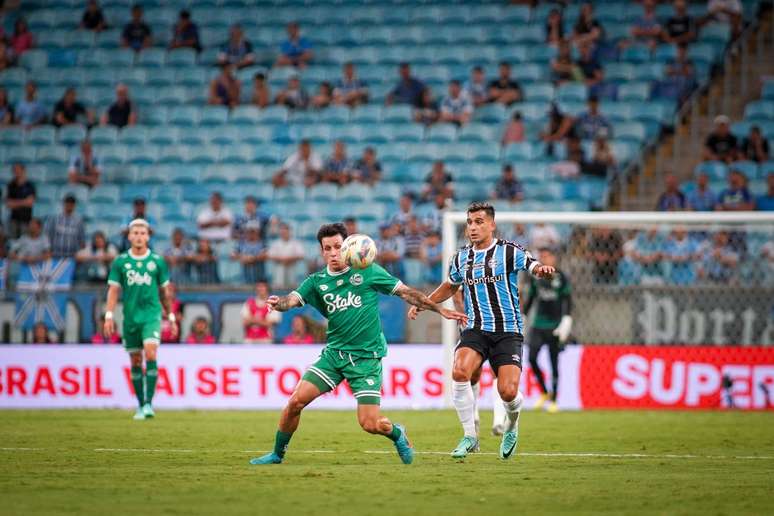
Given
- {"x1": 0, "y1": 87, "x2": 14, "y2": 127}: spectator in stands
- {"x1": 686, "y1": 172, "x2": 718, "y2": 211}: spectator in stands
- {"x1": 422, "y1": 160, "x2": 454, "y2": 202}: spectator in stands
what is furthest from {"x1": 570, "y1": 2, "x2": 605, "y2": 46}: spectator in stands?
{"x1": 0, "y1": 87, "x2": 14, "y2": 127}: spectator in stands

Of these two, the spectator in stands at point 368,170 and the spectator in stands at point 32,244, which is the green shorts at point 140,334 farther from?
the spectator in stands at point 368,170

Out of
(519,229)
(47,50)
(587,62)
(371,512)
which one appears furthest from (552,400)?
(47,50)

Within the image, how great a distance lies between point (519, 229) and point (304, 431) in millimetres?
7889

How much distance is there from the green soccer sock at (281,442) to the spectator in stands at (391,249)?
10.2 meters

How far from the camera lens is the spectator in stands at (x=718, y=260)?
19.7 meters

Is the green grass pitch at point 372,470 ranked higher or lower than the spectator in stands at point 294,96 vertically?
lower

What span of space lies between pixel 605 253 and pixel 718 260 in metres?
1.71

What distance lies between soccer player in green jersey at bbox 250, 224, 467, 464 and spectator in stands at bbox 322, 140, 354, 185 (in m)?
13.9

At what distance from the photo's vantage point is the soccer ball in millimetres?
10227

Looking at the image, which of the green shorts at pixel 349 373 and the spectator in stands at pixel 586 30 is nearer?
the green shorts at pixel 349 373

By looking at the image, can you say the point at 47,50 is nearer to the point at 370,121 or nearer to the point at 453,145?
the point at 370,121

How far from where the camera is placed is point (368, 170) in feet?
79.4

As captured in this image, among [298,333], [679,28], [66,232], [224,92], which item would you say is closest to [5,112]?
[224,92]


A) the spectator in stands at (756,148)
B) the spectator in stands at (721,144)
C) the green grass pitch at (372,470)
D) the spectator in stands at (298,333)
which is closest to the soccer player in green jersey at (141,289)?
the green grass pitch at (372,470)
